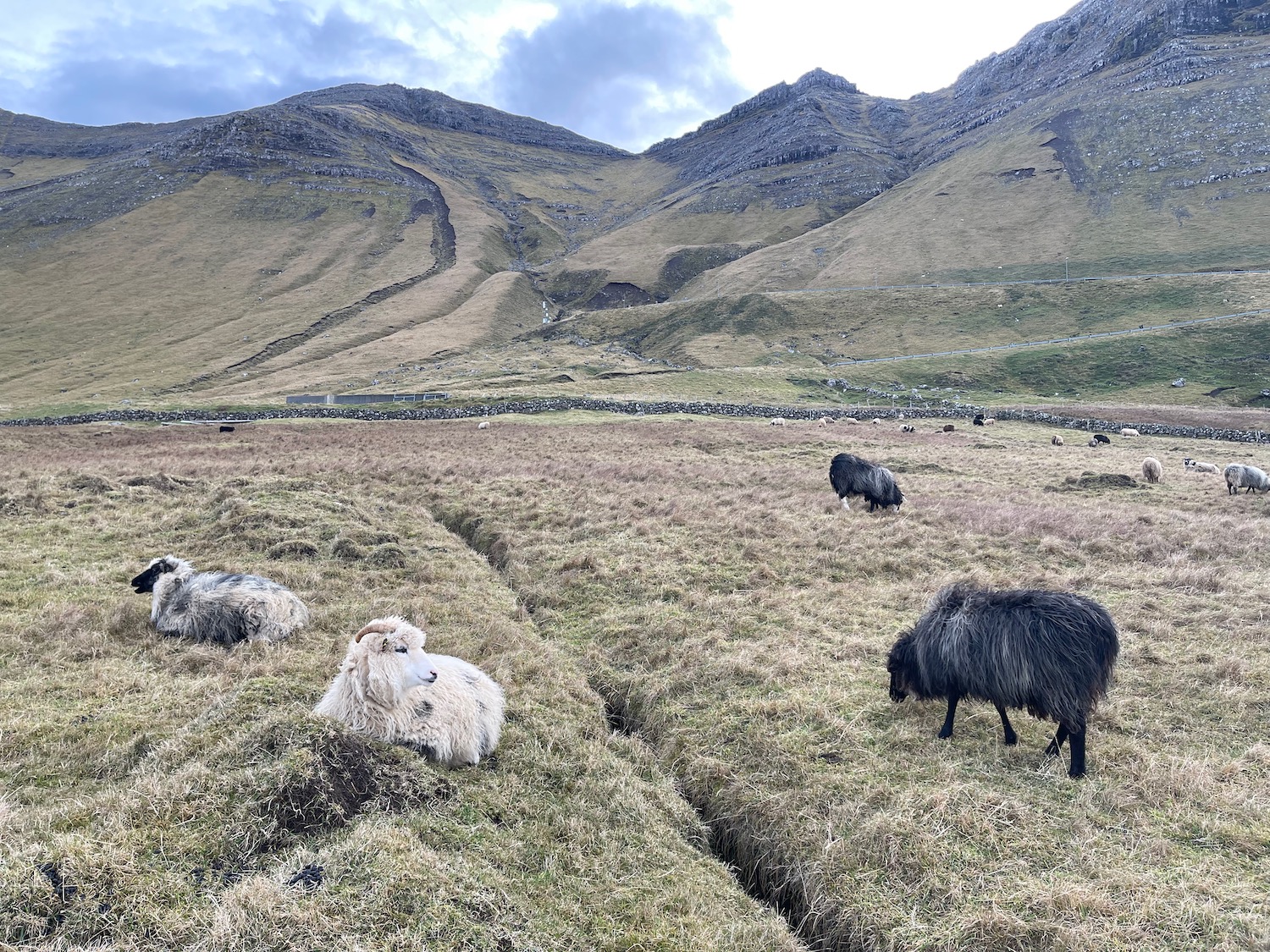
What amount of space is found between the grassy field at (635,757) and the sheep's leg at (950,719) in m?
0.17

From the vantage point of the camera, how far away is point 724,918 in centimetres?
572

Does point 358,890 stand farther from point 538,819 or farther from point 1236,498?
point 1236,498

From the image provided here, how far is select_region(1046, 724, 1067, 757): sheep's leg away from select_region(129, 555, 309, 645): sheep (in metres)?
11.7

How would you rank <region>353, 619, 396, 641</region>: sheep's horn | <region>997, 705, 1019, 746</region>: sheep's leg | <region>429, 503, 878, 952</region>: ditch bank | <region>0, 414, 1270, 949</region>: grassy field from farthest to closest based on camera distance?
1. <region>997, 705, 1019, 746</region>: sheep's leg
2. <region>353, 619, 396, 641</region>: sheep's horn
3. <region>429, 503, 878, 952</region>: ditch bank
4. <region>0, 414, 1270, 949</region>: grassy field

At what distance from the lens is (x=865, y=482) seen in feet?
67.1

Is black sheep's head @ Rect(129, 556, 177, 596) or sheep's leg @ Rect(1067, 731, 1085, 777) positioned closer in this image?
sheep's leg @ Rect(1067, 731, 1085, 777)

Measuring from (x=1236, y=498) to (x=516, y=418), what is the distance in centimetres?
4119

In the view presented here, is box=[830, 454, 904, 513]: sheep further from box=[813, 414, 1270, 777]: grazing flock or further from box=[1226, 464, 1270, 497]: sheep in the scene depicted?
box=[1226, 464, 1270, 497]: sheep

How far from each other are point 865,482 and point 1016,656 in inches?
520

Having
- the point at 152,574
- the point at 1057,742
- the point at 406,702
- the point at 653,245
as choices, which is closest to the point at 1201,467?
the point at 1057,742

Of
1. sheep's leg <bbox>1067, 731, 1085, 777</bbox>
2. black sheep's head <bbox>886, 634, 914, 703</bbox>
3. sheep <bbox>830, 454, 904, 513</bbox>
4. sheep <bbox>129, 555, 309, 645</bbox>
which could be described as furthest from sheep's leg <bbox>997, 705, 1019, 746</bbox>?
sheep <bbox>830, 454, 904, 513</bbox>

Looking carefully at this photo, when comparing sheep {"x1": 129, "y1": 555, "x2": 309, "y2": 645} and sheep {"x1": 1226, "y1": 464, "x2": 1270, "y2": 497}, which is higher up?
sheep {"x1": 1226, "y1": 464, "x2": 1270, "y2": 497}

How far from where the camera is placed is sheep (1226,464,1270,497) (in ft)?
74.3

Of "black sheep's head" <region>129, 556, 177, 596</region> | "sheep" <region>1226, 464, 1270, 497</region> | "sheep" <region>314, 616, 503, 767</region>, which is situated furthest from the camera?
"sheep" <region>1226, 464, 1270, 497</region>
